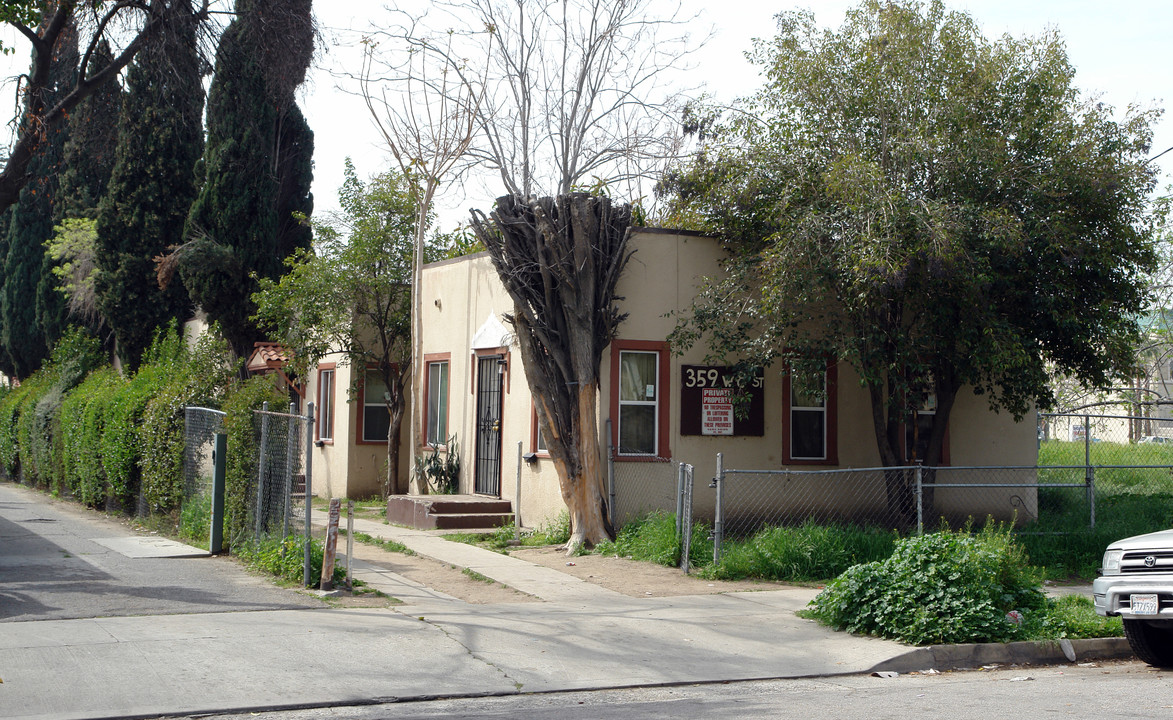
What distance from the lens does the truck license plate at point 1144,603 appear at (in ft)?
25.6

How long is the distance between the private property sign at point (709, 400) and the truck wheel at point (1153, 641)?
6.81 metres

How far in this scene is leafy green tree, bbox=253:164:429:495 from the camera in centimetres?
1997

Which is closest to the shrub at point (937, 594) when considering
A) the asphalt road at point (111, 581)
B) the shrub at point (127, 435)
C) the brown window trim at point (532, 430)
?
the asphalt road at point (111, 581)

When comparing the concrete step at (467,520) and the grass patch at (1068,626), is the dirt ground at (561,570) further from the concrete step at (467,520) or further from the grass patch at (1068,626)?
the grass patch at (1068,626)

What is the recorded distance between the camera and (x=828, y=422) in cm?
1557

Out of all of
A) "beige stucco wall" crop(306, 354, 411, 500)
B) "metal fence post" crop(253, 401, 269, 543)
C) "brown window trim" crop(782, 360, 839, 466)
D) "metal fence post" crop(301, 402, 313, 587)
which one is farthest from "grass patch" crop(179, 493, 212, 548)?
"brown window trim" crop(782, 360, 839, 466)

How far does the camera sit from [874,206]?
12273mm

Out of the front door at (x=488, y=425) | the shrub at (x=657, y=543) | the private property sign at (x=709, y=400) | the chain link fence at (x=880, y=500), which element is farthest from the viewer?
the front door at (x=488, y=425)

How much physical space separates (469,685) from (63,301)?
30.6 metres

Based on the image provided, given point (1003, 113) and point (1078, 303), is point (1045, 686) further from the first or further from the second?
point (1003, 113)

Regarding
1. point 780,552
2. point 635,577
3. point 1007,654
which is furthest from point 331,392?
point 1007,654

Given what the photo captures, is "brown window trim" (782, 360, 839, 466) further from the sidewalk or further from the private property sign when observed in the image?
the sidewalk

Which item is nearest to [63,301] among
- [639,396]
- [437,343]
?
[437,343]

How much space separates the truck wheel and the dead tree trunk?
6749 mm
